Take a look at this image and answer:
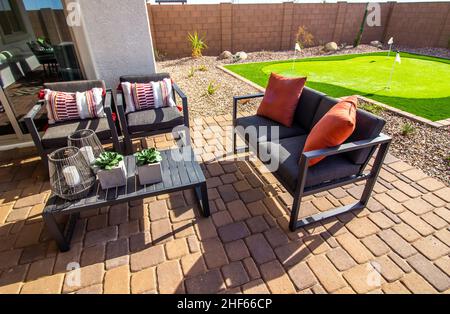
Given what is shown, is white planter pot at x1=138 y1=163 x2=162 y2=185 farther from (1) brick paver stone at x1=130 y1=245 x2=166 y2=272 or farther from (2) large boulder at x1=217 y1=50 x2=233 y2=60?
(2) large boulder at x1=217 y1=50 x2=233 y2=60

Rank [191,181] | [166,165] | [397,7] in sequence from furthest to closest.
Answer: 1. [397,7]
2. [166,165]
3. [191,181]

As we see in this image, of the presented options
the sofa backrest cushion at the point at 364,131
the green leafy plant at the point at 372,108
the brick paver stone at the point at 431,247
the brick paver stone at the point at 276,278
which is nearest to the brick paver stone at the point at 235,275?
the brick paver stone at the point at 276,278

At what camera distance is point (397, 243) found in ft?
7.07

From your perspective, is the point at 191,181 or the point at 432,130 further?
the point at 432,130

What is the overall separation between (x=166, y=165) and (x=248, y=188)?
93cm

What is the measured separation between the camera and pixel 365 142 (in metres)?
2.07

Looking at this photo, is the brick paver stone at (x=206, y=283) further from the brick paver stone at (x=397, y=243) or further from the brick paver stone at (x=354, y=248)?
the brick paver stone at (x=397, y=243)

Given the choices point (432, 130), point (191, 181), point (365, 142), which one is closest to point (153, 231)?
point (191, 181)

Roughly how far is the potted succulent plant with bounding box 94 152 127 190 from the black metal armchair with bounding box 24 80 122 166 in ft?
3.50

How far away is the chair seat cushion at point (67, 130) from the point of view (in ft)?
9.45

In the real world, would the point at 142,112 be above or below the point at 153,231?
above

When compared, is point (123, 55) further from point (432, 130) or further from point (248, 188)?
point (432, 130)

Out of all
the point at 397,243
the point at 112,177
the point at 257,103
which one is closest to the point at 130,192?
the point at 112,177

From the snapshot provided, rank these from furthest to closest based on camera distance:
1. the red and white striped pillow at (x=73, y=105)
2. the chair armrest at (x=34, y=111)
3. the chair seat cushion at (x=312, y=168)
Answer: the red and white striped pillow at (x=73, y=105), the chair armrest at (x=34, y=111), the chair seat cushion at (x=312, y=168)
